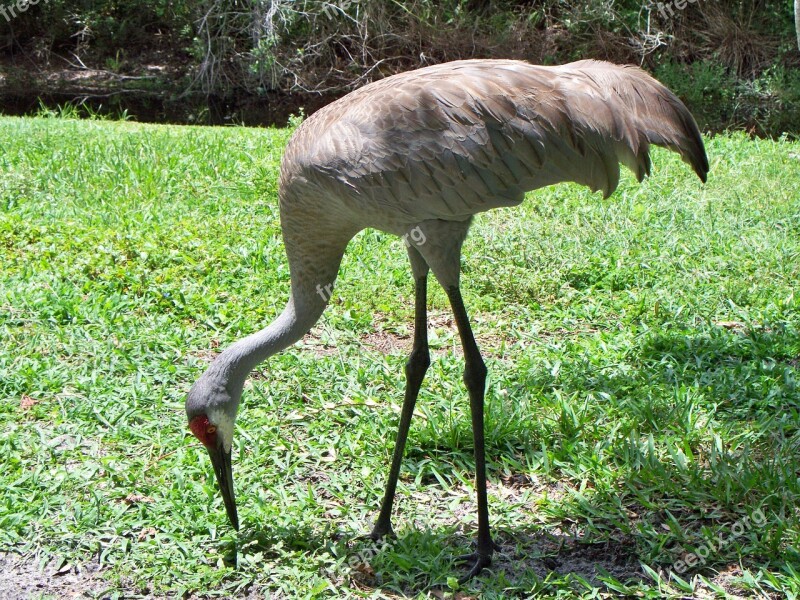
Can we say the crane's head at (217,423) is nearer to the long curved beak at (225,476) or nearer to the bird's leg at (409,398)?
the long curved beak at (225,476)

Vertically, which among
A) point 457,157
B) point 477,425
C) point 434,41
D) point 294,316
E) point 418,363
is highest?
point 434,41

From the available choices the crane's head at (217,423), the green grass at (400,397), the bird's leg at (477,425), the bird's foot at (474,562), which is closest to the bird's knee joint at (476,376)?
the bird's leg at (477,425)

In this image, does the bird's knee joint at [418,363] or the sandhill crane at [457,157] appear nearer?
the sandhill crane at [457,157]

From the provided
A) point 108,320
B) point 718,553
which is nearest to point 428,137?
point 718,553

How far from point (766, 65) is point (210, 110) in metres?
8.11

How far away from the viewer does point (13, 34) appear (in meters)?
14.2

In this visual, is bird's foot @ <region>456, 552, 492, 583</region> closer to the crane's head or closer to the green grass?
the green grass

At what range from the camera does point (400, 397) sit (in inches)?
170

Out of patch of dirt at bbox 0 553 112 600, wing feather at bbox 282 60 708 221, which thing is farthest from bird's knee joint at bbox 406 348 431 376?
patch of dirt at bbox 0 553 112 600

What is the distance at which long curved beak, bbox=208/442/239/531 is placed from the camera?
329 centimetres

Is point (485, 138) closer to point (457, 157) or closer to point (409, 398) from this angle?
point (457, 157)

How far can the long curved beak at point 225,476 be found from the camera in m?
3.29

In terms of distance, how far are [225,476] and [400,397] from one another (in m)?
1.21

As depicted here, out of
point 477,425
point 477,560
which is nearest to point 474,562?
point 477,560
